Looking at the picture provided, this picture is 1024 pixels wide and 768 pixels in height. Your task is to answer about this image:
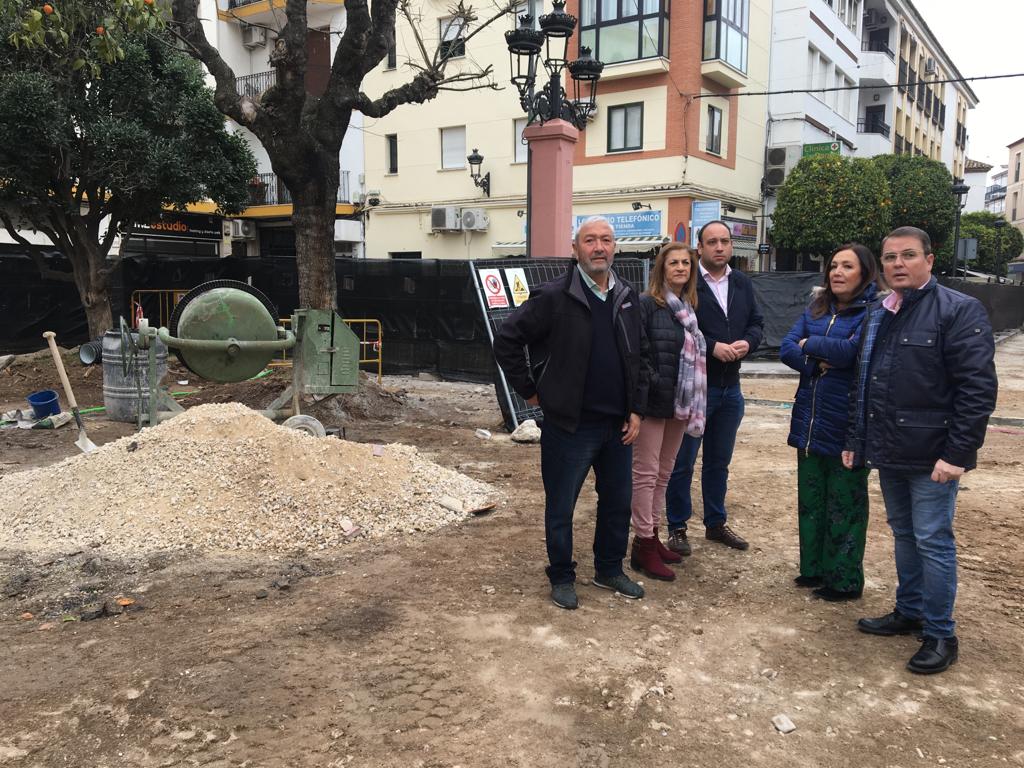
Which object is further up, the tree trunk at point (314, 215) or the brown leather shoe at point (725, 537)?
the tree trunk at point (314, 215)

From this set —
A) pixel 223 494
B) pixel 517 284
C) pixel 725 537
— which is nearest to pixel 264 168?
pixel 517 284

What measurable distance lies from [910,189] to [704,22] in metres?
10.5

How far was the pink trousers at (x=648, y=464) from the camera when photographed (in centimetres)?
443

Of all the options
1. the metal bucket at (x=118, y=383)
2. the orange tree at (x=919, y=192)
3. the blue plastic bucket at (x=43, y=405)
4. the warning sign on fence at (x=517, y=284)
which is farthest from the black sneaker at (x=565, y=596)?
the orange tree at (x=919, y=192)

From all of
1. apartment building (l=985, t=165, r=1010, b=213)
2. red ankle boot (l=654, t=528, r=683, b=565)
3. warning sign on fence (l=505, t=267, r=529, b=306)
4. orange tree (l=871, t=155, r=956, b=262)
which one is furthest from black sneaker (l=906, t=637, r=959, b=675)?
apartment building (l=985, t=165, r=1010, b=213)

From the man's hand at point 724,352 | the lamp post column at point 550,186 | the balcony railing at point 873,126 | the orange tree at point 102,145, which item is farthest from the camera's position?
the balcony railing at point 873,126

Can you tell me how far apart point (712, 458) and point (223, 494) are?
10.7 ft

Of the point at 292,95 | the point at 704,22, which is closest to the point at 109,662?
the point at 292,95

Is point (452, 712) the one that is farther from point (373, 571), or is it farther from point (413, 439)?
point (413, 439)

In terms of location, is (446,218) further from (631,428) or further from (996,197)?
(996,197)

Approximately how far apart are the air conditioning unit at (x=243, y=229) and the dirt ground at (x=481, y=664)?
2387 cm

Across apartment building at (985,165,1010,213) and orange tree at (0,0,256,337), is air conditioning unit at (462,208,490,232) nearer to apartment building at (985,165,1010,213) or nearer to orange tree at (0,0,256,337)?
orange tree at (0,0,256,337)

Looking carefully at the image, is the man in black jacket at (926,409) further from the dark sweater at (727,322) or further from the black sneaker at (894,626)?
the dark sweater at (727,322)

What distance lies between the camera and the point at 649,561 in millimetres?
4547
